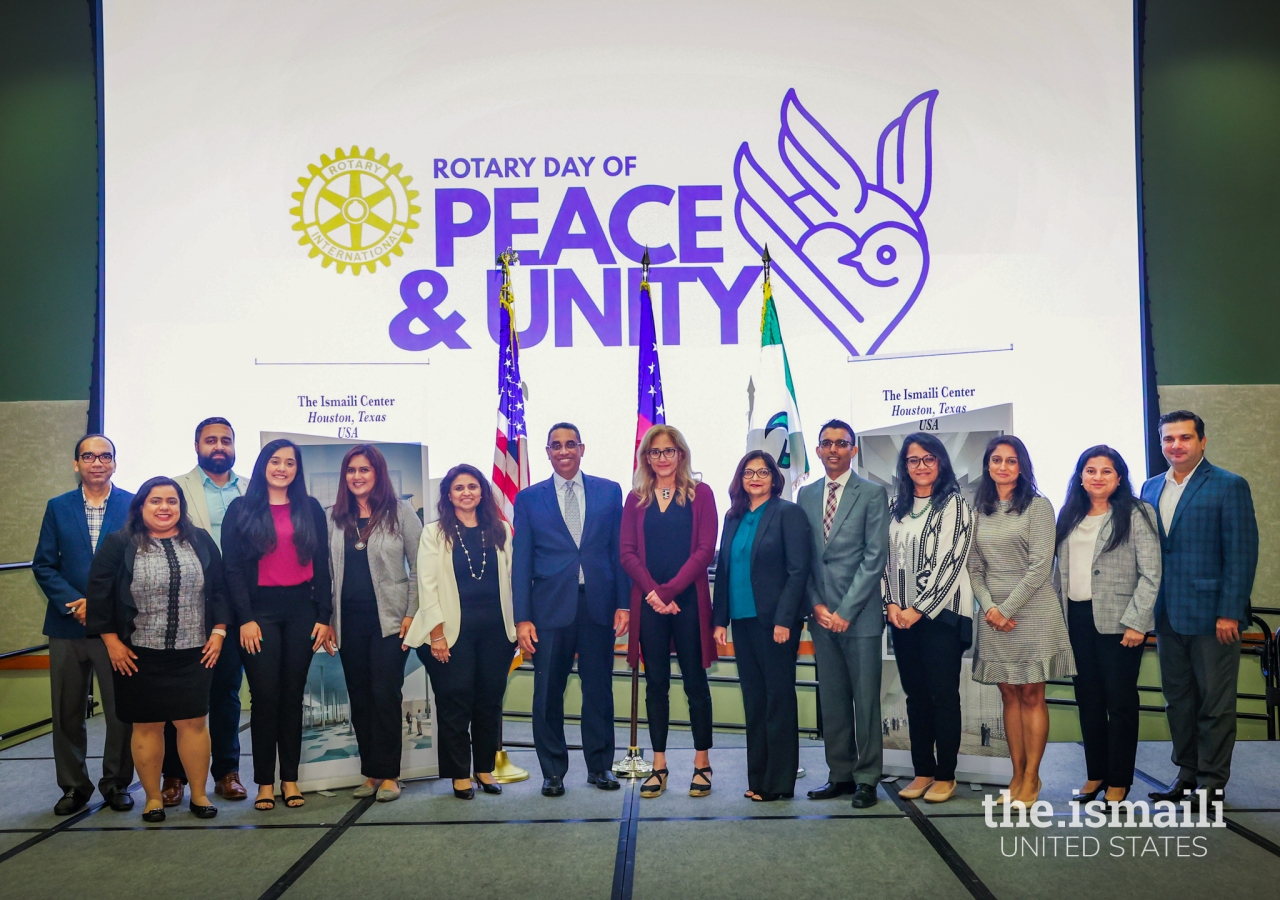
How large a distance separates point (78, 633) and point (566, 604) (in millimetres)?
2077

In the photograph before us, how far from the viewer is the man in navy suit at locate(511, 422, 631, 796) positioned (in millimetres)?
3973

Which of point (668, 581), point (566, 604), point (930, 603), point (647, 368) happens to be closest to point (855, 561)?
point (930, 603)

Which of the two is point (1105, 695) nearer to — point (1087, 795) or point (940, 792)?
point (1087, 795)

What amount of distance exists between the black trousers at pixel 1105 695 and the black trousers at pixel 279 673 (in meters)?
3.21

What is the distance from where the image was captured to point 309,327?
5844 mm

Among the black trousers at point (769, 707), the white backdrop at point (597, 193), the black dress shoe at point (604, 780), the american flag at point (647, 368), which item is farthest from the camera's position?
the white backdrop at point (597, 193)

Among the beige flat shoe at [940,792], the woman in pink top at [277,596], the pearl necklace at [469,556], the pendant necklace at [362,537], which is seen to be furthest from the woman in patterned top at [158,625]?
the beige flat shoe at [940,792]

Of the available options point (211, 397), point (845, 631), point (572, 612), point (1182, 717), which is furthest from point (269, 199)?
point (1182, 717)

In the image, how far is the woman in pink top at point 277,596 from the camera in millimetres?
3740

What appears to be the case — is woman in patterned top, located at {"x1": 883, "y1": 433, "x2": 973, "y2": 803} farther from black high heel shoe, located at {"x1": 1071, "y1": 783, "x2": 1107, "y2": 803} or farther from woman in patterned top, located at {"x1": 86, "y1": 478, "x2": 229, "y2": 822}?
woman in patterned top, located at {"x1": 86, "y1": 478, "x2": 229, "y2": 822}

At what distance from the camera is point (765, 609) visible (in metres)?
3.76

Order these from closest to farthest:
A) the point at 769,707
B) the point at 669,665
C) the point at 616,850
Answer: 1. the point at 616,850
2. the point at 769,707
3. the point at 669,665

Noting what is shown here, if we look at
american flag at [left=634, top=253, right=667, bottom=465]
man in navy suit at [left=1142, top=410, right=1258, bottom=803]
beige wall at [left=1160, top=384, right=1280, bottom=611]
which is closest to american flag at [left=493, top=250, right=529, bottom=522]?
american flag at [left=634, top=253, right=667, bottom=465]

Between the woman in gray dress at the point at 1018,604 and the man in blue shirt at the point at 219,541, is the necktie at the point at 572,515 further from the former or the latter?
the woman in gray dress at the point at 1018,604
